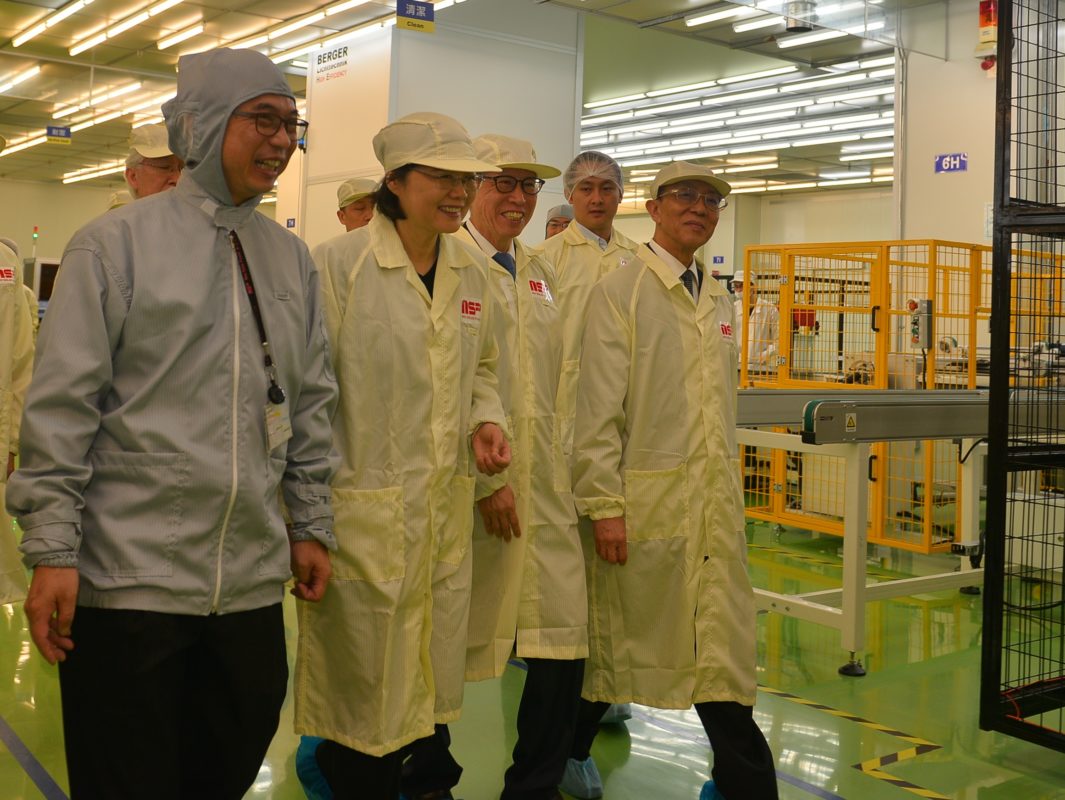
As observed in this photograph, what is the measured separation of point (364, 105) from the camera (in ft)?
27.9

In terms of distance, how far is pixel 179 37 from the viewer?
42.5 ft

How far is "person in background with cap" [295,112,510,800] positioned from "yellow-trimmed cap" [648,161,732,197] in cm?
69

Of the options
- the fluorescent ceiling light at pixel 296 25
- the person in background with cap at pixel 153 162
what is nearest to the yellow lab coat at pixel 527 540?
the person in background with cap at pixel 153 162

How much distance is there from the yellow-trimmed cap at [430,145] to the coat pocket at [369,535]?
763mm

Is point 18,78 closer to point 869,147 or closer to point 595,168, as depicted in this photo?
point 869,147

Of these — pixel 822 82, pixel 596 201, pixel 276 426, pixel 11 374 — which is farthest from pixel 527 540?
pixel 822 82

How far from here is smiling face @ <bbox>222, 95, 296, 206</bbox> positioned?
1.87 meters

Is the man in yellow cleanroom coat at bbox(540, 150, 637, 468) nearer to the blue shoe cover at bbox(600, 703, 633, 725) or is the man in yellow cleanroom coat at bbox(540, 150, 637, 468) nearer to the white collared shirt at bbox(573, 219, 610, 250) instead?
the white collared shirt at bbox(573, 219, 610, 250)

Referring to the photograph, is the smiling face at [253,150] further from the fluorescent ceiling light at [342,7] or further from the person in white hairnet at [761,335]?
the fluorescent ceiling light at [342,7]

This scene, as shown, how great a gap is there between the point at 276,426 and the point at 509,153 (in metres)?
1.58

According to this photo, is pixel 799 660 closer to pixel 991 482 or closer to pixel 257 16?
pixel 991 482

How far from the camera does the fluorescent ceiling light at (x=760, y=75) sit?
1359cm

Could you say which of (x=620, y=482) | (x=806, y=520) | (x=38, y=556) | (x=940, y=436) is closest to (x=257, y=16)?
(x=806, y=520)

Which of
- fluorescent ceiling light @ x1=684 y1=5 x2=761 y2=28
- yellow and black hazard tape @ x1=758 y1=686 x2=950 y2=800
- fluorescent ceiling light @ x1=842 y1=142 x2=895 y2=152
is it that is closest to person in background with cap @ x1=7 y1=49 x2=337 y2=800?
yellow and black hazard tape @ x1=758 y1=686 x2=950 y2=800
